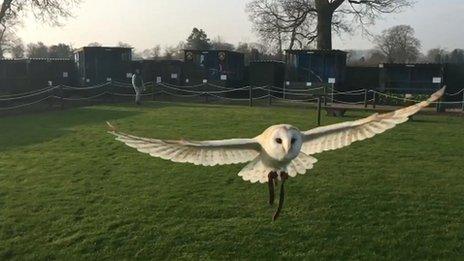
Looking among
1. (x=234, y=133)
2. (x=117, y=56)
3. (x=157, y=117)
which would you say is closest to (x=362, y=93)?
(x=157, y=117)

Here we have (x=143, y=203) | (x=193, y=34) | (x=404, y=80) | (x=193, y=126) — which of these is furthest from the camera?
(x=193, y=34)

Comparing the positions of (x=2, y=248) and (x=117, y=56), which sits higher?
(x=117, y=56)

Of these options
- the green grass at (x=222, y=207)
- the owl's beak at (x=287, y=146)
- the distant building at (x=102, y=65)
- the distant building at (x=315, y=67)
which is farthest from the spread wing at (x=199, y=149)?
the distant building at (x=102, y=65)

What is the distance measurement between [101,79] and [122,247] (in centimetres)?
2236

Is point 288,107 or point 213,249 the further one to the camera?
point 288,107

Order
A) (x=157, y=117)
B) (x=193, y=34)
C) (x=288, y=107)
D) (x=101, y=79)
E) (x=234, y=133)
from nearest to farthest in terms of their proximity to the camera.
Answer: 1. (x=234, y=133)
2. (x=157, y=117)
3. (x=288, y=107)
4. (x=101, y=79)
5. (x=193, y=34)

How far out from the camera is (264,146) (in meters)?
2.84

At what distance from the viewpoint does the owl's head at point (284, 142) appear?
2.54 metres

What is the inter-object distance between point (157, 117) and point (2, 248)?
418 inches

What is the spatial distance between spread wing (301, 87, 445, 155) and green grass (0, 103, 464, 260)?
9.24 feet

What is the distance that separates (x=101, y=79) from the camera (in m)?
27.5

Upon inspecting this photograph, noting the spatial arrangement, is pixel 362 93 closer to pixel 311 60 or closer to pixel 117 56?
pixel 311 60

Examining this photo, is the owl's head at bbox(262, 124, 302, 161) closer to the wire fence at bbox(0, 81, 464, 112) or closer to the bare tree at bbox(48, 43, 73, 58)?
the wire fence at bbox(0, 81, 464, 112)

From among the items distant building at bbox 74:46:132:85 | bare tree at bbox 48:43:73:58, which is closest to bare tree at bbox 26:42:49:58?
bare tree at bbox 48:43:73:58
